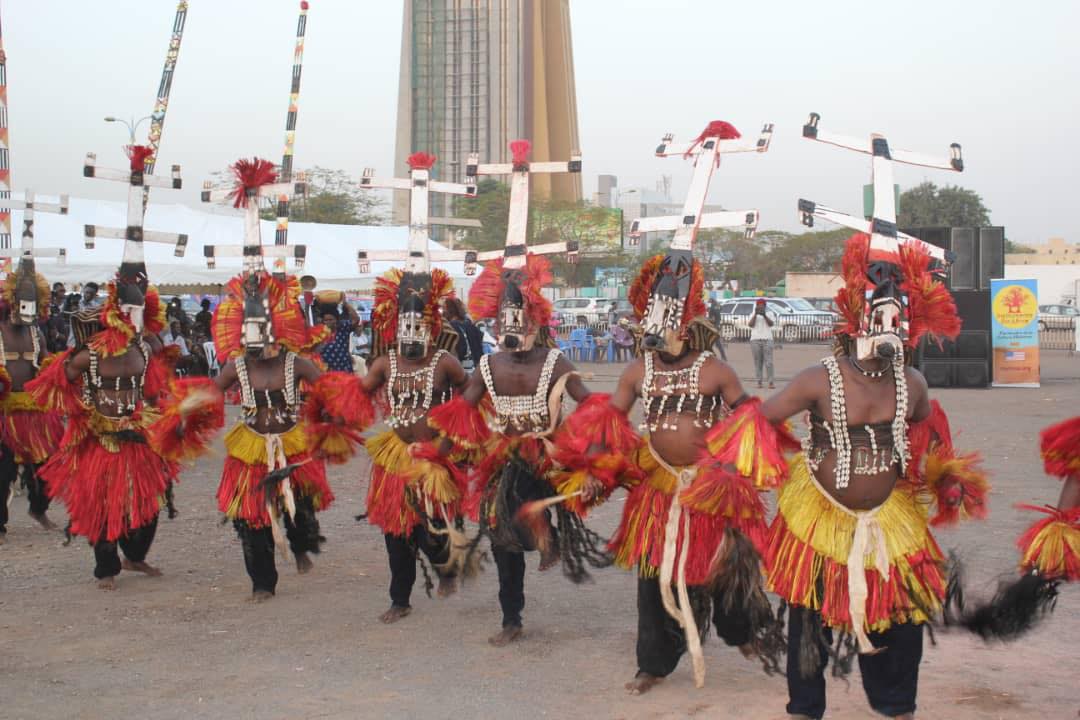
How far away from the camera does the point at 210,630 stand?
21.7ft

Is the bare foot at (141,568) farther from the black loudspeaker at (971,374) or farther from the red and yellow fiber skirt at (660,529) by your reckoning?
the black loudspeaker at (971,374)

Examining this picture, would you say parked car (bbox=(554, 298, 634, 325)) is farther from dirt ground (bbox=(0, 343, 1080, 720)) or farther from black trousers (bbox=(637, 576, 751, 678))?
black trousers (bbox=(637, 576, 751, 678))

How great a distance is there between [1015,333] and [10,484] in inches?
661

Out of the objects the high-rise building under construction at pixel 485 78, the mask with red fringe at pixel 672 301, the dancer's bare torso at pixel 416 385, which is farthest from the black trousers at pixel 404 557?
the high-rise building under construction at pixel 485 78

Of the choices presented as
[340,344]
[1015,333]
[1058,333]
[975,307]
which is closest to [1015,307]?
[1015,333]

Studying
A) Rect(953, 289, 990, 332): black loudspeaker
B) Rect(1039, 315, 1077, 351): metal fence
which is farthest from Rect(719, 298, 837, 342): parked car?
Rect(953, 289, 990, 332): black loudspeaker

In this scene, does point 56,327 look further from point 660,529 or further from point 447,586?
point 660,529

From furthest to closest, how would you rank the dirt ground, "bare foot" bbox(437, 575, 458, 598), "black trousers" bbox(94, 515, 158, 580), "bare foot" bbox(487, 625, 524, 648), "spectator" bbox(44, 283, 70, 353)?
1. "spectator" bbox(44, 283, 70, 353)
2. "black trousers" bbox(94, 515, 158, 580)
3. "bare foot" bbox(437, 575, 458, 598)
4. "bare foot" bbox(487, 625, 524, 648)
5. the dirt ground

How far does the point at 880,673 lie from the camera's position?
4820 mm

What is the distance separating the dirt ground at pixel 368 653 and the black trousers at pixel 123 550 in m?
0.13

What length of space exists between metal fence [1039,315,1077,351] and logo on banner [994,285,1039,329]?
12.3 metres

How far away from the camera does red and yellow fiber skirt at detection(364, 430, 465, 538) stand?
659 cm

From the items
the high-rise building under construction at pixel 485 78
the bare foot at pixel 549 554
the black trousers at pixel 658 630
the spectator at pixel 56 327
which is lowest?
the black trousers at pixel 658 630

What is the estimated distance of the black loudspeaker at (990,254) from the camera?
19484 mm
